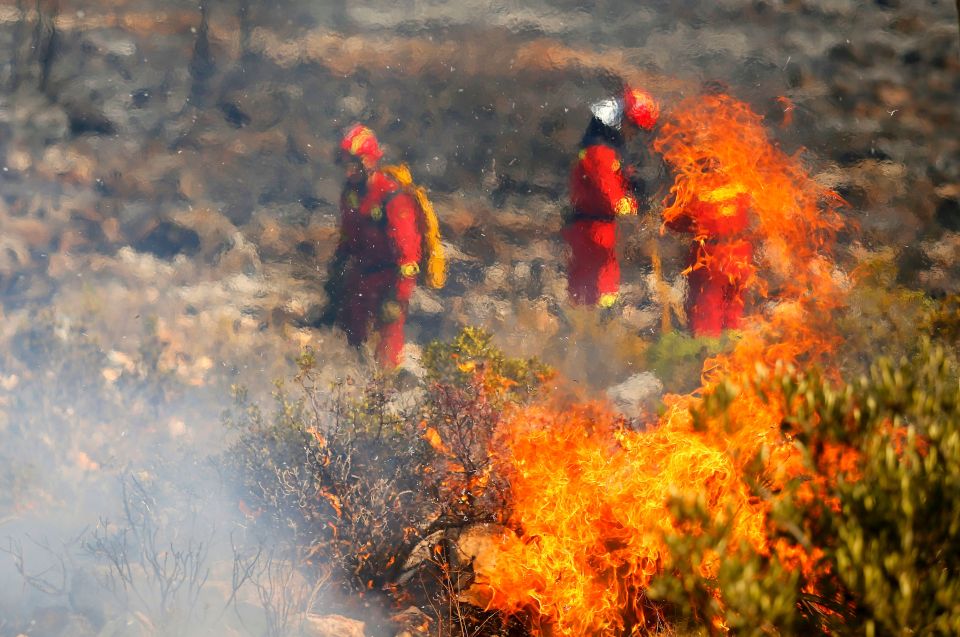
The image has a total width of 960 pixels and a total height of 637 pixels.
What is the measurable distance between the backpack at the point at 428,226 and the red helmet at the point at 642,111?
2.39 meters

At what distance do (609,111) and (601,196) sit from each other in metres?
0.96

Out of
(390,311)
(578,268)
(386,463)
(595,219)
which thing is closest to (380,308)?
(390,311)

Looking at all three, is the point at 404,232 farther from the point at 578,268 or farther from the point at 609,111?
the point at 609,111

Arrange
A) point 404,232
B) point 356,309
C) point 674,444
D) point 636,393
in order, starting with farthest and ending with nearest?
point 356,309
point 404,232
point 636,393
point 674,444

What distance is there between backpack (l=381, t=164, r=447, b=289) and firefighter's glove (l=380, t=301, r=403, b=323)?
44 centimetres

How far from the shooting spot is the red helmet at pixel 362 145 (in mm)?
8016

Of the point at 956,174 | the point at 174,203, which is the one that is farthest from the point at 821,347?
the point at 174,203

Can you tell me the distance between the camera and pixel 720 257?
25.2ft

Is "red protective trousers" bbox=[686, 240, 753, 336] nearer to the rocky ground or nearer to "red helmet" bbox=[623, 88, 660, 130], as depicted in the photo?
the rocky ground

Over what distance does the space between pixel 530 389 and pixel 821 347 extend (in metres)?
3.00

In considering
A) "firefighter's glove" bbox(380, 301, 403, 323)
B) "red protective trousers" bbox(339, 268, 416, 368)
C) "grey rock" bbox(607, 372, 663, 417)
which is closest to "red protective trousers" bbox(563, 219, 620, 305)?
"grey rock" bbox(607, 372, 663, 417)

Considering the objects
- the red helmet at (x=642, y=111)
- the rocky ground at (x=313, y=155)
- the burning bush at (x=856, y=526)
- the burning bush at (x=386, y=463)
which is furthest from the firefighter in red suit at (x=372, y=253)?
the burning bush at (x=856, y=526)

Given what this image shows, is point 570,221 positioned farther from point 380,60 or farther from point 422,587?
point 422,587

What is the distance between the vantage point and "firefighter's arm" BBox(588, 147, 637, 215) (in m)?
7.80
